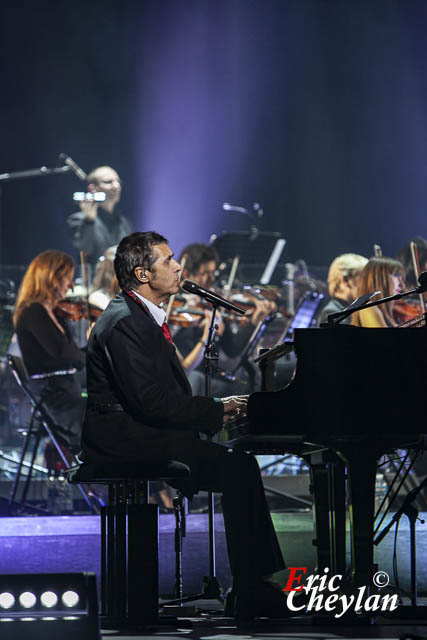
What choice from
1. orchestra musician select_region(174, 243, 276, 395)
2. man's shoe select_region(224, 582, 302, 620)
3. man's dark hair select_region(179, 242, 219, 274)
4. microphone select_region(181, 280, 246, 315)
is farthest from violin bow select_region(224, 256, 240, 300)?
man's shoe select_region(224, 582, 302, 620)

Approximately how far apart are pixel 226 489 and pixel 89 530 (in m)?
1.50

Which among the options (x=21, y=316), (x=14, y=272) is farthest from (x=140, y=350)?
(x=14, y=272)

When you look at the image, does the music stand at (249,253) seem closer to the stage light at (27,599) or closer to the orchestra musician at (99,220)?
the orchestra musician at (99,220)

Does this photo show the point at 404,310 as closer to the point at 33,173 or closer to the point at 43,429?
the point at 43,429

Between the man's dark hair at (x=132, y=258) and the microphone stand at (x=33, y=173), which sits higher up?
the microphone stand at (x=33, y=173)

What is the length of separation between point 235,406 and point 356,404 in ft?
1.32

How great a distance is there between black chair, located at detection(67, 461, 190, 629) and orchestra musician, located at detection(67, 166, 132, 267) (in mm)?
3872

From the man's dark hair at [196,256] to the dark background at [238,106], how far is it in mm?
1281

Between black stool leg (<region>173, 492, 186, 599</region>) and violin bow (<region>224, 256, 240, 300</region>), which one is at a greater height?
violin bow (<region>224, 256, 240, 300</region>)

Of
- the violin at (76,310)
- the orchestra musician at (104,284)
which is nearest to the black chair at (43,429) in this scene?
the violin at (76,310)

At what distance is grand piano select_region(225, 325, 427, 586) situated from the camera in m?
2.77

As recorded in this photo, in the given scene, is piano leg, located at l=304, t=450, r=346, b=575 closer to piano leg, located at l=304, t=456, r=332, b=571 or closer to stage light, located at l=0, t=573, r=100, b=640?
piano leg, located at l=304, t=456, r=332, b=571

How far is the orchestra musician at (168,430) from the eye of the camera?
2850 mm

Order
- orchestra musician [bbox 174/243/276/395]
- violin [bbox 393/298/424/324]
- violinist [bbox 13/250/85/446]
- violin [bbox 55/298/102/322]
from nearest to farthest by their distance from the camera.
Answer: violinist [bbox 13/250/85/446], violin [bbox 55/298/102/322], violin [bbox 393/298/424/324], orchestra musician [bbox 174/243/276/395]
